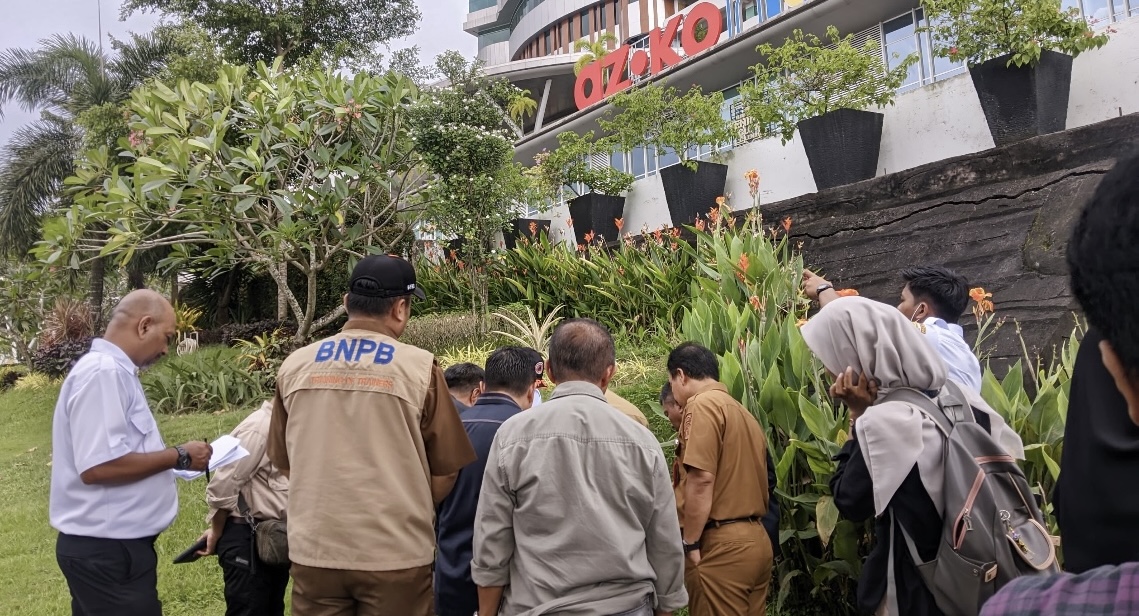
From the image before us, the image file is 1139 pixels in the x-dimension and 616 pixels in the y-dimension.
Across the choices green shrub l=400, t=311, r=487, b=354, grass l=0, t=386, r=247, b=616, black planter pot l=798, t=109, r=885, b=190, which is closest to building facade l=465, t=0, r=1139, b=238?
black planter pot l=798, t=109, r=885, b=190

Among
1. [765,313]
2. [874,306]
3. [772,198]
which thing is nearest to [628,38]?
[772,198]

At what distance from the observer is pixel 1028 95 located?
6.98m

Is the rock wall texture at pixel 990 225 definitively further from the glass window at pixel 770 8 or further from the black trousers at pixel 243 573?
the glass window at pixel 770 8

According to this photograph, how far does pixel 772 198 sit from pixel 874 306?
776cm

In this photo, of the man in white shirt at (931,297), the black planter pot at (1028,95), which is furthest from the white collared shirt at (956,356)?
the black planter pot at (1028,95)

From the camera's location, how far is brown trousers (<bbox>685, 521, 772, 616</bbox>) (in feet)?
9.99

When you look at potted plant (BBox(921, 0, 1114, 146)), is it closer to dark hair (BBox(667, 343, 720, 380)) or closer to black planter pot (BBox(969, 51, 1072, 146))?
black planter pot (BBox(969, 51, 1072, 146))

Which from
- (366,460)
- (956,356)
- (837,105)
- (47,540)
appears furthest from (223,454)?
(837,105)

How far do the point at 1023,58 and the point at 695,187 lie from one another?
4.10 meters

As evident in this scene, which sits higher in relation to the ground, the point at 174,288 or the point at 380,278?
the point at 174,288

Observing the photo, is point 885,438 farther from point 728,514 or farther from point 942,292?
point 942,292

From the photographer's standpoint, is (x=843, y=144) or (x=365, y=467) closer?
(x=365, y=467)

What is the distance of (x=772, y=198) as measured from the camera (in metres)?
9.76

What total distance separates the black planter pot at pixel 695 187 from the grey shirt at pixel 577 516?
25.7 feet
